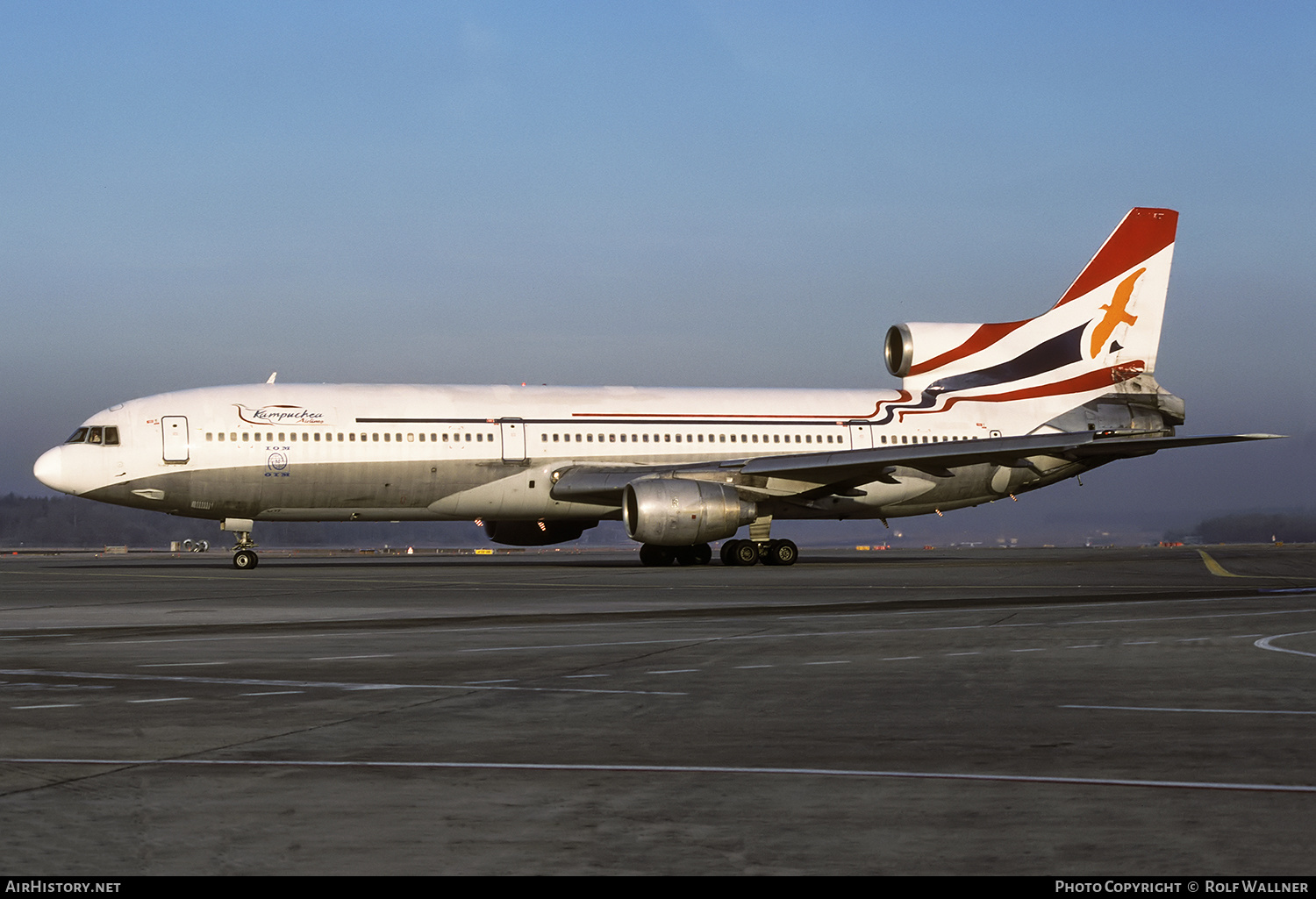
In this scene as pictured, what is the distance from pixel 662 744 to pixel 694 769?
0.88m

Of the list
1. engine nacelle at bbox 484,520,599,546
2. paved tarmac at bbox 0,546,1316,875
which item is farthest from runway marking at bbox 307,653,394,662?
engine nacelle at bbox 484,520,599,546

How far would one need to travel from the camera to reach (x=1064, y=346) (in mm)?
42531

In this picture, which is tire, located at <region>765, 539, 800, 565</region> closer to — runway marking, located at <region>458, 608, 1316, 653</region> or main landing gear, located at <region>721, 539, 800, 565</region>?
main landing gear, located at <region>721, 539, 800, 565</region>

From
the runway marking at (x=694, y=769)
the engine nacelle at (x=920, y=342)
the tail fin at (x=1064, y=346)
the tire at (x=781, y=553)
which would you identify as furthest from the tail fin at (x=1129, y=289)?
the runway marking at (x=694, y=769)

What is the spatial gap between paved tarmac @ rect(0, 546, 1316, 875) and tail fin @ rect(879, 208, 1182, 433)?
24393mm

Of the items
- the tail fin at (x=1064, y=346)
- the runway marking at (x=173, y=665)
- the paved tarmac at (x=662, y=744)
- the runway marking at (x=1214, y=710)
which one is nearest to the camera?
the paved tarmac at (x=662, y=744)

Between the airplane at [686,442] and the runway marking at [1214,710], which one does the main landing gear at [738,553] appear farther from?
the runway marking at [1214,710]

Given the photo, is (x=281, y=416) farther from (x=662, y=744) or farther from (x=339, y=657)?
(x=662, y=744)

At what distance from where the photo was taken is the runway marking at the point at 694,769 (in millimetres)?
6500

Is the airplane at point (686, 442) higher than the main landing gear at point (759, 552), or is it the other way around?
the airplane at point (686, 442)

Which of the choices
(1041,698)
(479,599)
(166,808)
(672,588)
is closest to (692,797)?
(166,808)

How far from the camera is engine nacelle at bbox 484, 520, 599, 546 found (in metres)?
39.4

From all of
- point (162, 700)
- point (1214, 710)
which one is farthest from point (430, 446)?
point (1214, 710)

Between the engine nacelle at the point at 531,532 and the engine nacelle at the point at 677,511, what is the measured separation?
5.05 meters
